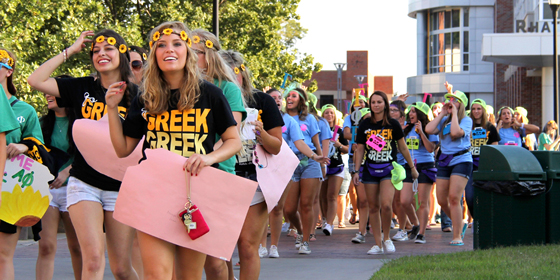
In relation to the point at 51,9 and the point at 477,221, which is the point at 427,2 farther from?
the point at 477,221

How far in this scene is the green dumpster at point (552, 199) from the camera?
7.88m

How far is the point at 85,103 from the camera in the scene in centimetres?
485

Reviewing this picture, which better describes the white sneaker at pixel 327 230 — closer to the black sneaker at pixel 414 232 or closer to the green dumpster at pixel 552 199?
the black sneaker at pixel 414 232

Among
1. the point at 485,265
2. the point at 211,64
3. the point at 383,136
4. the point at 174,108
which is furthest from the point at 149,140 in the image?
the point at 383,136

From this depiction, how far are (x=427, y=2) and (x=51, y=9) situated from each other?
43812 mm

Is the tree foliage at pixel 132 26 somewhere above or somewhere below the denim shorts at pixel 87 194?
above

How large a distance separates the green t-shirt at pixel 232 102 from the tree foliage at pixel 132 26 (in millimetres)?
11280

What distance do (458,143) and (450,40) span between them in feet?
162

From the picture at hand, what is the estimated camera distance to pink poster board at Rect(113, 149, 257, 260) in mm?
3670

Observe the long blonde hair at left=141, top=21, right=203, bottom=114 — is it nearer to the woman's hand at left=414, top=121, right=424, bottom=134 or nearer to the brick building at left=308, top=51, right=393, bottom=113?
the woman's hand at left=414, top=121, right=424, bottom=134

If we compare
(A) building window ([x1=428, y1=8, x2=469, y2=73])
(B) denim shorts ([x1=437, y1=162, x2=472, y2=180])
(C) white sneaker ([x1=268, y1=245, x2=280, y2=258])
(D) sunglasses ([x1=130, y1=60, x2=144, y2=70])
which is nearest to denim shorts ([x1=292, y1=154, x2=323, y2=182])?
(C) white sneaker ([x1=268, y1=245, x2=280, y2=258])

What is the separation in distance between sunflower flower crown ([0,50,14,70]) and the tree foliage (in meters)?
10.4

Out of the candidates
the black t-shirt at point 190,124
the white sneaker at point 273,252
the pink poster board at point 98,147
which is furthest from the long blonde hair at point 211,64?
the white sneaker at point 273,252

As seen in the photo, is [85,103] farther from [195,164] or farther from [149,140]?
[195,164]
